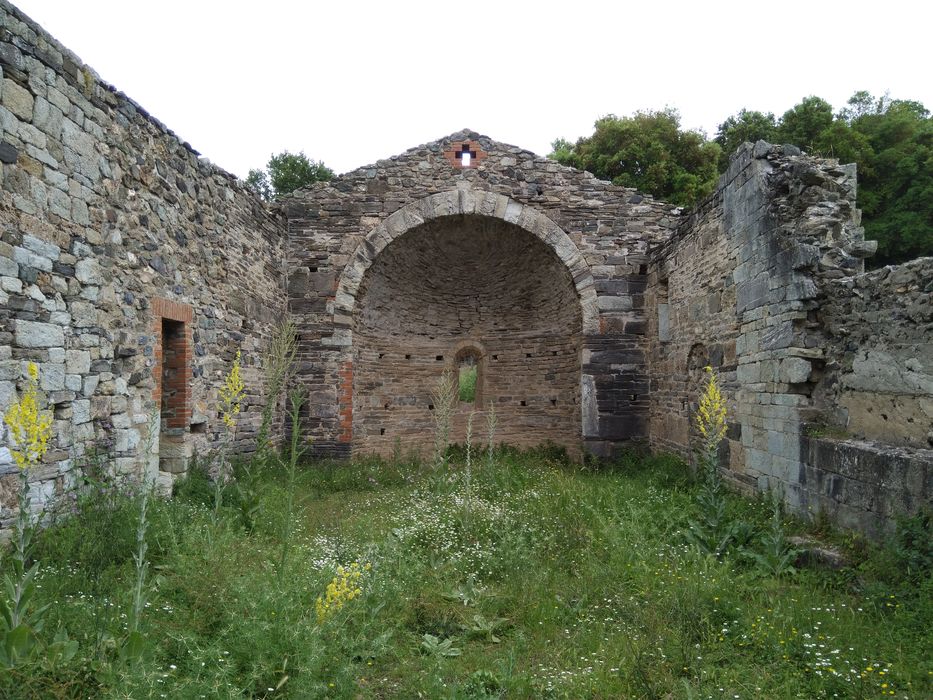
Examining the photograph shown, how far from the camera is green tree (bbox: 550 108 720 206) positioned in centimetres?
1766

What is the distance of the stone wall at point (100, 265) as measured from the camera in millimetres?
4160

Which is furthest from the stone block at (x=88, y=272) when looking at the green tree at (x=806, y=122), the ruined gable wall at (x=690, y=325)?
the green tree at (x=806, y=122)

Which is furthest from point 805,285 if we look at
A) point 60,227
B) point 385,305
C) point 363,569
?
point 385,305

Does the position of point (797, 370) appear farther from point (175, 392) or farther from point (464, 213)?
point (175, 392)

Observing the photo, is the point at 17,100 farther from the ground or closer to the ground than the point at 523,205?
closer to the ground

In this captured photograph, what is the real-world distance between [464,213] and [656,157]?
10673 mm

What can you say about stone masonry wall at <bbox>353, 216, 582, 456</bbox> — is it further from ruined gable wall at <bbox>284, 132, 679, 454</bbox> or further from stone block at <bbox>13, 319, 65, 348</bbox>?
stone block at <bbox>13, 319, 65, 348</bbox>

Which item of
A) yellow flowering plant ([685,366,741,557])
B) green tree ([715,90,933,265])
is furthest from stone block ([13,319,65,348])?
green tree ([715,90,933,265])

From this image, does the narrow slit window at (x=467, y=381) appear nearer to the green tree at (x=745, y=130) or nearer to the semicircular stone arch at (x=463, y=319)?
the semicircular stone arch at (x=463, y=319)

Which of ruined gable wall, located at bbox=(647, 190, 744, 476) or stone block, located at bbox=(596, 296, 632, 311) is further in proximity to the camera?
stone block, located at bbox=(596, 296, 632, 311)

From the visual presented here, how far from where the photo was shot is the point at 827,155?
17422mm

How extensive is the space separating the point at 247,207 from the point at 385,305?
3369 millimetres

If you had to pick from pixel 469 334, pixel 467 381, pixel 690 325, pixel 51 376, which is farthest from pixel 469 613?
pixel 467 381

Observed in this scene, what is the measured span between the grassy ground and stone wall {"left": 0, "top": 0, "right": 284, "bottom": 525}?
836mm
